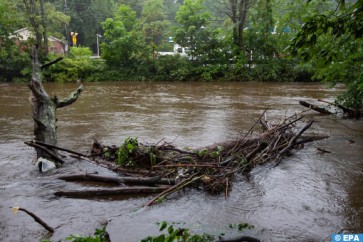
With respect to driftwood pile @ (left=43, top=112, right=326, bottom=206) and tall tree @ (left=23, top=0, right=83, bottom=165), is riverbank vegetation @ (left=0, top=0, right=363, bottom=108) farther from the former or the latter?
tall tree @ (left=23, top=0, right=83, bottom=165)

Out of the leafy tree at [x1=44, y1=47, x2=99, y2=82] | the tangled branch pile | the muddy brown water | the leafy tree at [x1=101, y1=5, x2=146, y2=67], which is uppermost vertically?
the leafy tree at [x1=101, y1=5, x2=146, y2=67]

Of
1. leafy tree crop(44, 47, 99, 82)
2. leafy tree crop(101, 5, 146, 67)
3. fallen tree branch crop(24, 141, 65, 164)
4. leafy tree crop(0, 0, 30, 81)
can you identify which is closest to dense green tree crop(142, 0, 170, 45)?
leafy tree crop(101, 5, 146, 67)

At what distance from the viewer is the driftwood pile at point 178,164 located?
588 cm

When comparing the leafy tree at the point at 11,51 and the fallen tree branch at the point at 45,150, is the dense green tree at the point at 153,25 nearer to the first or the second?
the leafy tree at the point at 11,51

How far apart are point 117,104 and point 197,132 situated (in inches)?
277

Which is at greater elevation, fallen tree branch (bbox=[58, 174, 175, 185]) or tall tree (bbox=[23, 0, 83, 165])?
tall tree (bbox=[23, 0, 83, 165])

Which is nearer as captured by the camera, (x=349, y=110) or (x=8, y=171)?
(x=8, y=171)

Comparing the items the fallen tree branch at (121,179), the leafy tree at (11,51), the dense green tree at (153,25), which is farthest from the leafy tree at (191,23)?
the fallen tree branch at (121,179)

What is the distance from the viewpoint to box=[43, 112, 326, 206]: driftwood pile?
5875 millimetres

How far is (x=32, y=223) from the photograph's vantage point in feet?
16.3

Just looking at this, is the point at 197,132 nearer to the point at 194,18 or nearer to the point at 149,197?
the point at 149,197

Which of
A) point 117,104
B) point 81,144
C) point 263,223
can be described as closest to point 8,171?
point 81,144

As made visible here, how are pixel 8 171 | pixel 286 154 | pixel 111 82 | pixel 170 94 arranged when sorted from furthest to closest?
pixel 111 82
pixel 170 94
pixel 286 154
pixel 8 171

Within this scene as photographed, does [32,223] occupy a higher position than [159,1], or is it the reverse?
[159,1]
